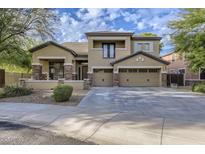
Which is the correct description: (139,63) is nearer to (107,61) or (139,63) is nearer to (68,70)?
(107,61)

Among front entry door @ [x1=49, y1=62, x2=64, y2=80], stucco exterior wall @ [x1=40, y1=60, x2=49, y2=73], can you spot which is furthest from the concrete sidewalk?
front entry door @ [x1=49, y1=62, x2=64, y2=80]

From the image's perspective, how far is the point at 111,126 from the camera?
9.32 m

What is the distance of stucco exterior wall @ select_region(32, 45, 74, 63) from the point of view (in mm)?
32438

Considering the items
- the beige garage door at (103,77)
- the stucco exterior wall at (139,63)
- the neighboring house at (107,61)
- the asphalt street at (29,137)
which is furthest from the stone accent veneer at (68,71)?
the asphalt street at (29,137)

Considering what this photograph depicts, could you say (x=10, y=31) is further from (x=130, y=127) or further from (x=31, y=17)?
(x=130, y=127)

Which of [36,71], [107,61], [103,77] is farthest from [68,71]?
[107,61]

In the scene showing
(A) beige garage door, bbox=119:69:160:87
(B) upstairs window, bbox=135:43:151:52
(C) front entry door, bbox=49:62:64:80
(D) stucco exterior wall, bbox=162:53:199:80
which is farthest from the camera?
(B) upstairs window, bbox=135:43:151:52

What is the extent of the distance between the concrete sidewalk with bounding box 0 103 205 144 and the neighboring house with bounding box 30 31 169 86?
20.1 metres

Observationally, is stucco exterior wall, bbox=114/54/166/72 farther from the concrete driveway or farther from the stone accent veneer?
the concrete driveway

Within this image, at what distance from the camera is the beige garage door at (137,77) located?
3334 centimetres

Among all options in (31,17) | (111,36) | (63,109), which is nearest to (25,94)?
(31,17)

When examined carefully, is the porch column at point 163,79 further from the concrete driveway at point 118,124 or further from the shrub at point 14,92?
the concrete driveway at point 118,124

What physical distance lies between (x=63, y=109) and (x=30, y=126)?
3.50 m
